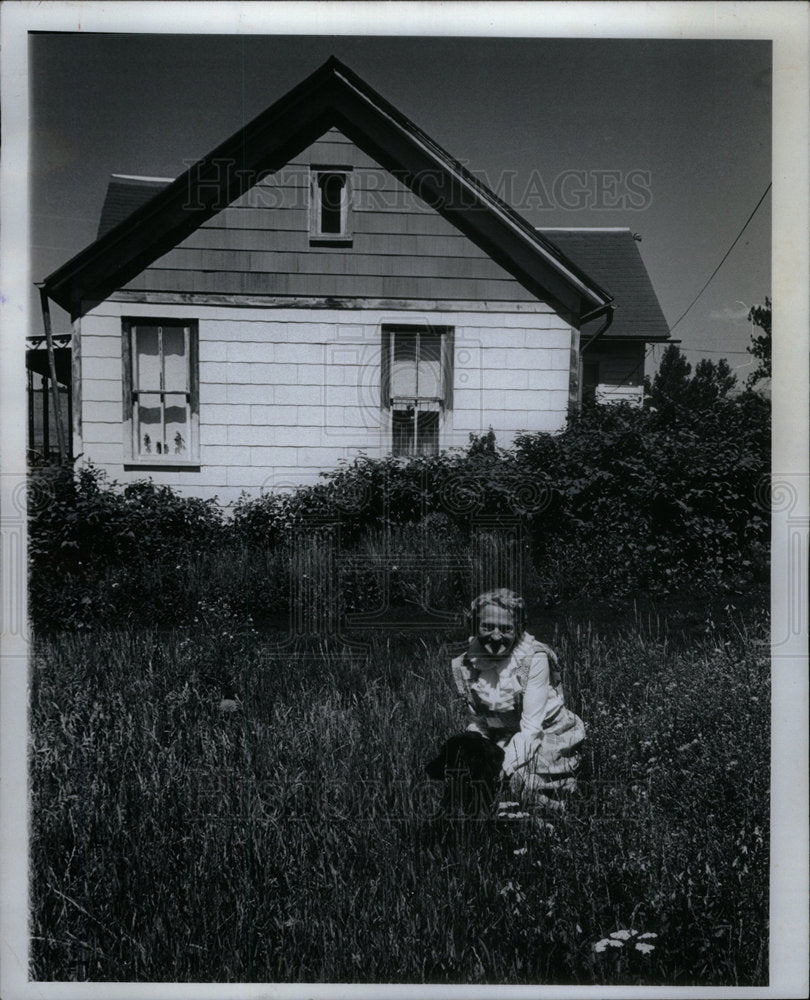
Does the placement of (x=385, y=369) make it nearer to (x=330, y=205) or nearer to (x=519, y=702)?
(x=330, y=205)

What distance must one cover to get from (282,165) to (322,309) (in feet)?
1.73

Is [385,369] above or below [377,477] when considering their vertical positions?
above

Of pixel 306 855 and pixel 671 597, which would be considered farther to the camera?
pixel 671 597

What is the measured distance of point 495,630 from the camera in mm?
2654

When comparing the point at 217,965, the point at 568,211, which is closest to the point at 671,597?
the point at 568,211

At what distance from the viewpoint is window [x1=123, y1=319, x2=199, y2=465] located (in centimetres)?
256

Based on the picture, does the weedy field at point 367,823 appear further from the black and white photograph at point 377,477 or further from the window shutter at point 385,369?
the window shutter at point 385,369

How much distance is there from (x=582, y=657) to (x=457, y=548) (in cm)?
64

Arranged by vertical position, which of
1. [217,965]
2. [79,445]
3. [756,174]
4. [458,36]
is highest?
[458,36]

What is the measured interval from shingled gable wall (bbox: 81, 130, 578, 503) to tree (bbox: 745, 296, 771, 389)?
685mm

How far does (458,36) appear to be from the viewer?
258cm

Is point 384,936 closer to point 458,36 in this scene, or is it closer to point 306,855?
point 306,855

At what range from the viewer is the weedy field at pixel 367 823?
249 cm

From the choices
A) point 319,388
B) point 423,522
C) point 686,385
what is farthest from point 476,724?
point 686,385
